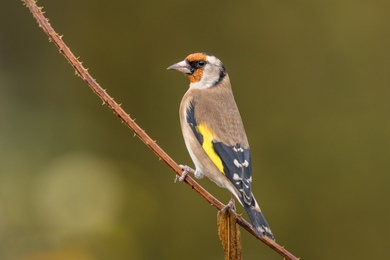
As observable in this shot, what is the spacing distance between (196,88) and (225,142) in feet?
1.25

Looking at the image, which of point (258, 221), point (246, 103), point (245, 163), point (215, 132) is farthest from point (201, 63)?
point (246, 103)

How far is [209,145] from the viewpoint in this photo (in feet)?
9.07

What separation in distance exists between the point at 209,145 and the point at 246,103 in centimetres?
288

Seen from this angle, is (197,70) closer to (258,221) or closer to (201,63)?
(201,63)

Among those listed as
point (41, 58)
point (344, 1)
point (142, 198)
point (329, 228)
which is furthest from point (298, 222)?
point (41, 58)

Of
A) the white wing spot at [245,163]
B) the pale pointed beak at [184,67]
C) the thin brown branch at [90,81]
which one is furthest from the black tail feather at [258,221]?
the pale pointed beak at [184,67]

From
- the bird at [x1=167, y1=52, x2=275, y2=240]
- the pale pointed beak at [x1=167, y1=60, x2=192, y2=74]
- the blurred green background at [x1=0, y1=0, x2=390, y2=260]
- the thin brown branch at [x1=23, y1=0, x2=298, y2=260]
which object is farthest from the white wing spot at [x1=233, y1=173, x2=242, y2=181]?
the blurred green background at [x1=0, y1=0, x2=390, y2=260]

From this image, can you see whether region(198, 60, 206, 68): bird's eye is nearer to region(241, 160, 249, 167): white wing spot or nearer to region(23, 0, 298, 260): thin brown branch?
region(241, 160, 249, 167): white wing spot

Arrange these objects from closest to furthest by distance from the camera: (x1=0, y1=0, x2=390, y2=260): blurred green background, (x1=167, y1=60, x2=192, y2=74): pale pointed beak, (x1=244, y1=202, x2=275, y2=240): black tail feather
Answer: (x1=244, y1=202, x2=275, y2=240): black tail feather → (x1=167, y1=60, x2=192, y2=74): pale pointed beak → (x1=0, y1=0, x2=390, y2=260): blurred green background

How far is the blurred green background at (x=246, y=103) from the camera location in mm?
5328

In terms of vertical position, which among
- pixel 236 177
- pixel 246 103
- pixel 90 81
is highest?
pixel 246 103

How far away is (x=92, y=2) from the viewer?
5969 millimetres

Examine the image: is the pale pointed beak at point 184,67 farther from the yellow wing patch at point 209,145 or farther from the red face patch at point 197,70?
the yellow wing patch at point 209,145

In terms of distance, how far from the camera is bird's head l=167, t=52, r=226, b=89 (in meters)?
2.96
